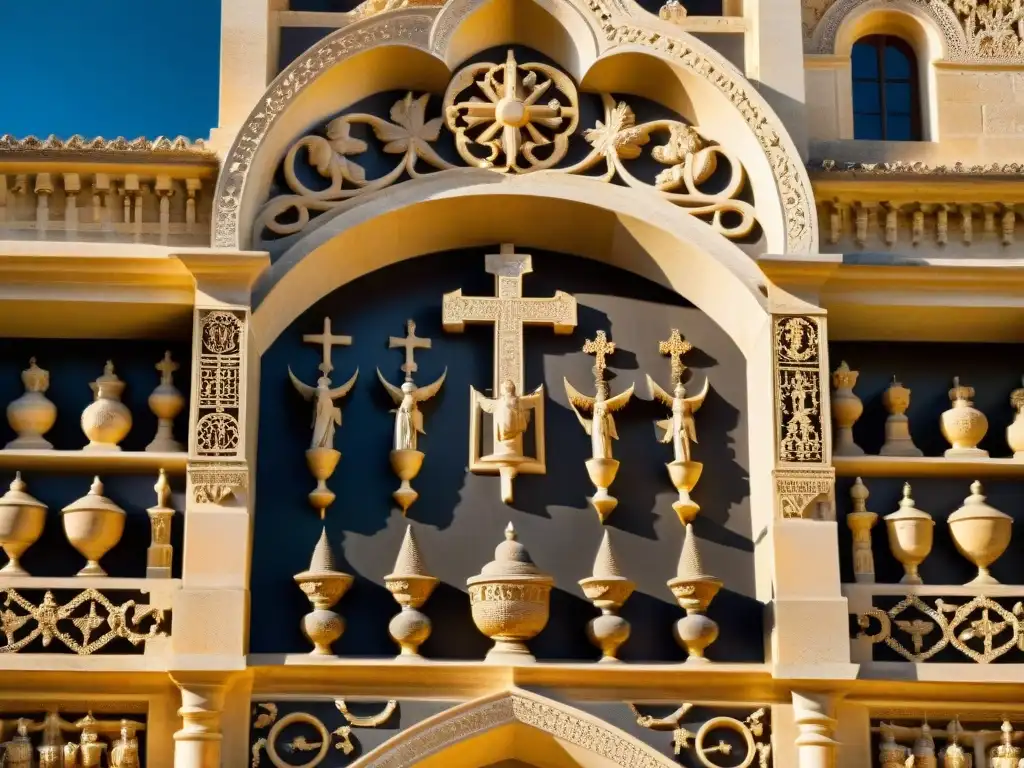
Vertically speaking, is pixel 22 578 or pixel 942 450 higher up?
pixel 942 450

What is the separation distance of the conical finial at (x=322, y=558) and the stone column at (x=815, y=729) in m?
3.18

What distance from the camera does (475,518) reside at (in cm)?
1438

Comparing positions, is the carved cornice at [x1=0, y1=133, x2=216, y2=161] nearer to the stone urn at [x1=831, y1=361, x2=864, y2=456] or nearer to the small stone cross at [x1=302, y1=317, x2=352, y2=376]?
the small stone cross at [x1=302, y1=317, x2=352, y2=376]

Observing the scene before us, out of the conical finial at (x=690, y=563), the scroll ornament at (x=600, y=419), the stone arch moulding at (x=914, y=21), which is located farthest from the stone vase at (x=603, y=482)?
the stone arch moulding at (x=914, y=21)

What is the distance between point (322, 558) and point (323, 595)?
0.82 feet

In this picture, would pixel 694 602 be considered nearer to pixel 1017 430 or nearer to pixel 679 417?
pixel 679 417

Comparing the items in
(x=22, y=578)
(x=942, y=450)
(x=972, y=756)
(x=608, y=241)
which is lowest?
(x=972, y=756)

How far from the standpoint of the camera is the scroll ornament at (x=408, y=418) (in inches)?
563

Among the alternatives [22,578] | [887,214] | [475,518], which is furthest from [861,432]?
[22,578]

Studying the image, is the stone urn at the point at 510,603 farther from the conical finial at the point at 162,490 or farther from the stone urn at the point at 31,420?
the stone urn at the point at 31,420

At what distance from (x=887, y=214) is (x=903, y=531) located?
7.46 ft

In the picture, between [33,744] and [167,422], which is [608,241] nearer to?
[167,422]

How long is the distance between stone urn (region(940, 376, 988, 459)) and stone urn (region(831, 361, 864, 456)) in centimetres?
61

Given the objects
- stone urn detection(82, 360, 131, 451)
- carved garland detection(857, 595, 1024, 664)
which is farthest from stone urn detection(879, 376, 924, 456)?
stone urn detection(82, 360, 131, 451)
